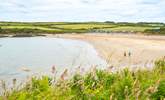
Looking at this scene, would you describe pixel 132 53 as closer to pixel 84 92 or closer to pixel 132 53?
pixel 132 53

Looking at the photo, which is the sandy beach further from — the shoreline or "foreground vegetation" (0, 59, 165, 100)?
"foreground vegetation" (0, 59, 165, 100)

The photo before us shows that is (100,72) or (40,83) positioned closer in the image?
(40,83)

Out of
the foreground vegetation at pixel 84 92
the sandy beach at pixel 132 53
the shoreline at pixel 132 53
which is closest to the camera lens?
the foreground vegetation at pixel 84 92

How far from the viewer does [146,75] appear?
30.5 ft

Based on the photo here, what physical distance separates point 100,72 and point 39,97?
12.3 ft

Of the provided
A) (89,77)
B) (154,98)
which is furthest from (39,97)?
(89,77)

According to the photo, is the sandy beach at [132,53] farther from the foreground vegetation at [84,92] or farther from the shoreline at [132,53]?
the foreground vegetation at [84,92]

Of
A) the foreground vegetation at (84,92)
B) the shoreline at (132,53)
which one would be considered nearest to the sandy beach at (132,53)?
the shoreline at (132,53)

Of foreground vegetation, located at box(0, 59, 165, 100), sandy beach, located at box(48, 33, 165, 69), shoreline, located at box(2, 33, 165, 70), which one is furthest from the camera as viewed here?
shoreline, located at box(2, 33, 165, 70)

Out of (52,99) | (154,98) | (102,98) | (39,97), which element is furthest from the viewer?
(154,98)

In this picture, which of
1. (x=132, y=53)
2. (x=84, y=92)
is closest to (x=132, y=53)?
(x=132, y=53)

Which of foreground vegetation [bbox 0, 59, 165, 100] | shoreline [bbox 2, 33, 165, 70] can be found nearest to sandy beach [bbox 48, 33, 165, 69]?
shoreline [bbox 2, 33, 165, 70]

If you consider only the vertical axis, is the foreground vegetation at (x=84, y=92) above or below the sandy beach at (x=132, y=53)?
above

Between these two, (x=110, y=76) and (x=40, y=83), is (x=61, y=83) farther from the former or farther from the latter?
(x=110, y=76)
